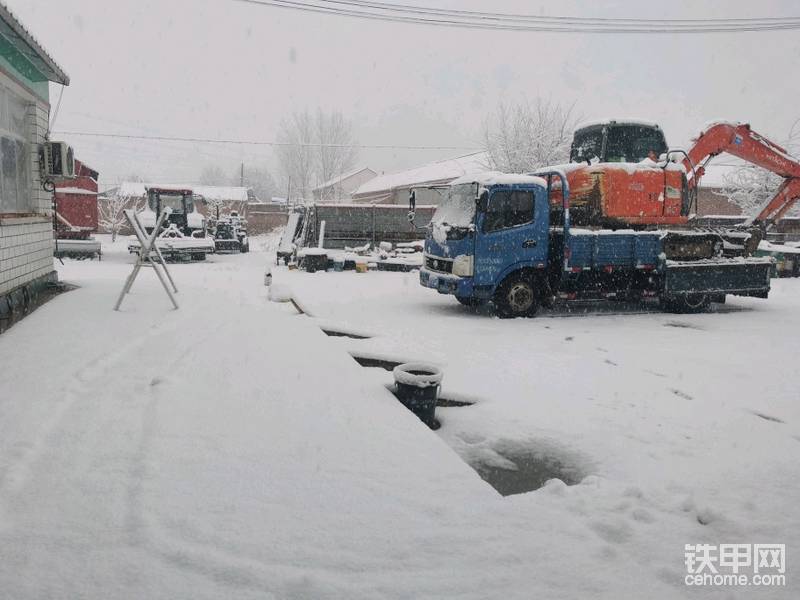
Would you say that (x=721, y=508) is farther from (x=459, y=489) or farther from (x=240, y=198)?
(x=240, y=198)

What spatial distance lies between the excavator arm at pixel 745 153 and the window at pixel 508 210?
13.2ft

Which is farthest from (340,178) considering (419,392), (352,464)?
(352,464)

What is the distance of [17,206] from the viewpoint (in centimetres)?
798

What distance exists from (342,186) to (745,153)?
49927mm

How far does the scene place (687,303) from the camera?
34.9 feet

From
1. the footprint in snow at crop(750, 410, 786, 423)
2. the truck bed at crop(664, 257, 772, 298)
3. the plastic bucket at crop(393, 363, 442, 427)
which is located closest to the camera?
the plastic bucket at crop(393, 363, 442, 427)

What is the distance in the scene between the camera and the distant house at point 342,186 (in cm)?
5631

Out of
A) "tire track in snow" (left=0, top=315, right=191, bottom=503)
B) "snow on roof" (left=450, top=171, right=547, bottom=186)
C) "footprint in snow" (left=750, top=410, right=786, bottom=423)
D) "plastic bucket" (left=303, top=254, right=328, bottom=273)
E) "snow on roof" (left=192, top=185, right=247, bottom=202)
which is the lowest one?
Answer: "footprint in snow" (left=750, top=410, right=786, bottom=423)

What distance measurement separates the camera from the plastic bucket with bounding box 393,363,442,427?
4387mm

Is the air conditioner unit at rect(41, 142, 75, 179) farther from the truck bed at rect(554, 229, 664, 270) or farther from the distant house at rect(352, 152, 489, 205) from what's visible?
the distant house at rect(352, 152, 489, 205)

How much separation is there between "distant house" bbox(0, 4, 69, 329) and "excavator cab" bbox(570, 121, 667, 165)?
9.90 m

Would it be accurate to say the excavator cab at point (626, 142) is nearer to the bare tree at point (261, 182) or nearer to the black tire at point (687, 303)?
the black tire at point (687, 303)

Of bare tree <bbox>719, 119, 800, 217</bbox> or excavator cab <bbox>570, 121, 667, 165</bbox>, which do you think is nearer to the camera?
Answer: excavator cab <bbox>570, 121, 667, 165</bbox>

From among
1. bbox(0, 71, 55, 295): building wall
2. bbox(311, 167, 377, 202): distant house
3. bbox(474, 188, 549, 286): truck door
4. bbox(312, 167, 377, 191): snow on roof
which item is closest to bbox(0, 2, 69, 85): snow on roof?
bbox(0, 71, 55, 295): building wall
